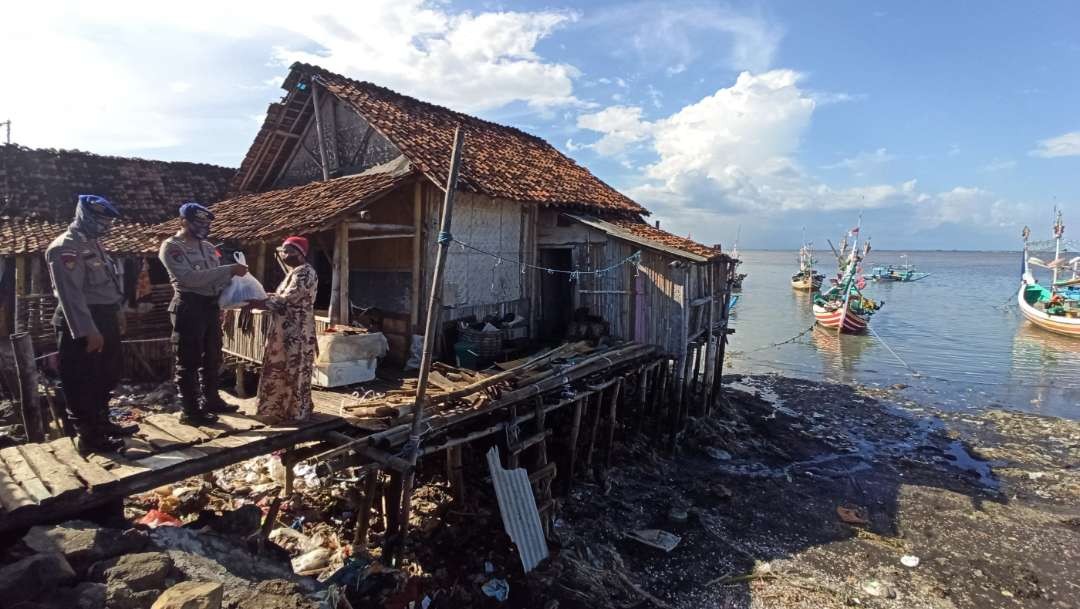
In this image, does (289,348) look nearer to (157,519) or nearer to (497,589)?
(157,519)

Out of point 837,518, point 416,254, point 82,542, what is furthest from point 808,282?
point 82,542

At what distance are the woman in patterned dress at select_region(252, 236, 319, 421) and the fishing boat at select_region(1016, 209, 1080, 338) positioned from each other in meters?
36.7

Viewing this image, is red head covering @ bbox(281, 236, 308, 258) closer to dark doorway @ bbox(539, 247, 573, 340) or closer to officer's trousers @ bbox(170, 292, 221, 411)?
officer's trousers @ bbox(170, 292, 221, 411)

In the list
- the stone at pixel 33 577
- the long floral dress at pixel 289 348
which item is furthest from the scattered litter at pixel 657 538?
the stone at pixel 33 577

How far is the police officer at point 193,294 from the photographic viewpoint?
506 centimetres

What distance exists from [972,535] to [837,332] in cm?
2177

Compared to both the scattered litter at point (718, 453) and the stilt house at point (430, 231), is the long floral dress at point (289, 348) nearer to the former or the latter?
the stilt house at point (430, 231)

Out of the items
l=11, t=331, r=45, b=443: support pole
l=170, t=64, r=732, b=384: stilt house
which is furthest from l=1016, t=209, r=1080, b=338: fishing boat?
l=11, t=331, r=45, b=443: support pole

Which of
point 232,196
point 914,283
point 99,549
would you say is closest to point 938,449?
point 99,549

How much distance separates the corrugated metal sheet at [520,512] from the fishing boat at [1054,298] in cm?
3403

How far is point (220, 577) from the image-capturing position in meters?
4.01

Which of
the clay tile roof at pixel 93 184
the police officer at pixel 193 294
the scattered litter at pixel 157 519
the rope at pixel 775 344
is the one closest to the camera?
the police officer at pixel 193 294

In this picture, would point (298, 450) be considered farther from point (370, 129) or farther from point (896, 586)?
point (896, 586)

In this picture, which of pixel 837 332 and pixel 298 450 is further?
pixel 837 332
